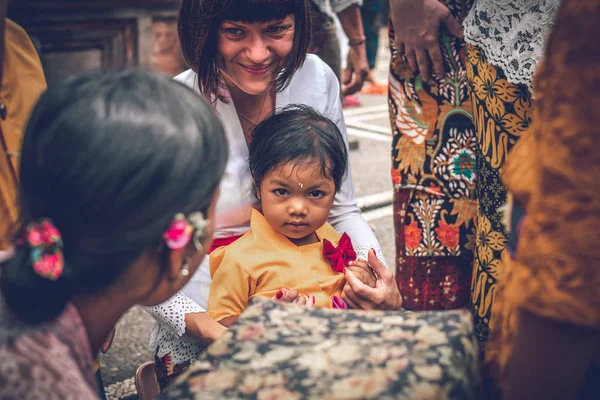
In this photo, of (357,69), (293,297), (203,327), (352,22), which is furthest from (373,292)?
(352,22)

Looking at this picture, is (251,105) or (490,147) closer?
(490,147)

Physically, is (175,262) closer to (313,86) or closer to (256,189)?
(256,189)

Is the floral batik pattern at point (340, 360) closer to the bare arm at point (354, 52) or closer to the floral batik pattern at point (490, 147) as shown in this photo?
the floral batik pattern at point (490, 147)

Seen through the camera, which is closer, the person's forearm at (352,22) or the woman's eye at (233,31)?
the woman's eye at (233,31)

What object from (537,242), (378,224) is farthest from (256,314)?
(378,224)

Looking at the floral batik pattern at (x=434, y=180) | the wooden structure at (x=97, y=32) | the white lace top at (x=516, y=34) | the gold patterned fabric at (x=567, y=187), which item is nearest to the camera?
the gold patterned fabric at (x=567, y=187)

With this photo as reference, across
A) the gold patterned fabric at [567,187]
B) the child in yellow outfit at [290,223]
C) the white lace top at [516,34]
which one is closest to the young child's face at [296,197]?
the child in yellow outfit at [290,223]

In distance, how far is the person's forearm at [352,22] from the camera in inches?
157

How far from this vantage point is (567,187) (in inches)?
40.2

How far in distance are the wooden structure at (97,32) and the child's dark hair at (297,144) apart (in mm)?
3598

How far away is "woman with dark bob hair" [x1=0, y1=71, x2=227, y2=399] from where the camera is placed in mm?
1231

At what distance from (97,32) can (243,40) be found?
414cm

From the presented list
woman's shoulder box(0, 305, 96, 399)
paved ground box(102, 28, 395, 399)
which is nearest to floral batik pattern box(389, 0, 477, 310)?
paved ground box(102, 28, 395, 399)

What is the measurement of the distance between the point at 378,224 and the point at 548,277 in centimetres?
346
